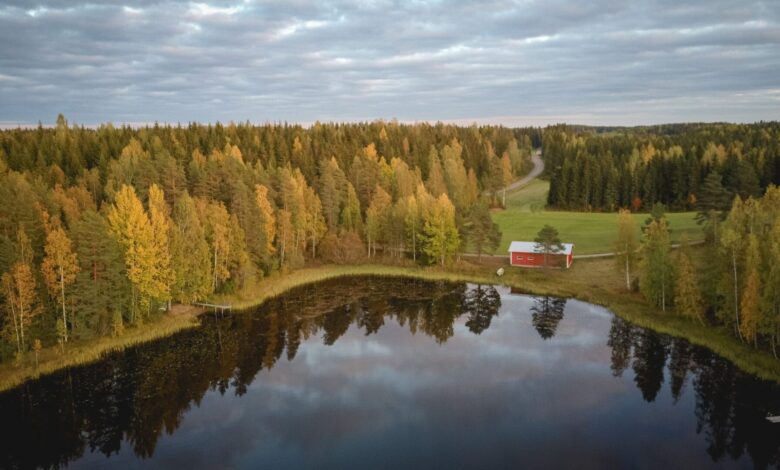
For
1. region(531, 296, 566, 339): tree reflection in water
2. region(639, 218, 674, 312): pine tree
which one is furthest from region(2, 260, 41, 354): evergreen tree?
region(639, 218, 674, 312): pine tree

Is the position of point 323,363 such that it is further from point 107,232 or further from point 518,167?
point 518,167

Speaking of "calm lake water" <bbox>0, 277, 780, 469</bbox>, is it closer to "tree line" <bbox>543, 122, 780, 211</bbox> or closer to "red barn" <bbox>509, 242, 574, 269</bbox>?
"red barn" <bbox>509, 242, 574, 269</bbox>

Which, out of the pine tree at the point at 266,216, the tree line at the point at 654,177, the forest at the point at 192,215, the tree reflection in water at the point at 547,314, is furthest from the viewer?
the tree line at the point at 654,177

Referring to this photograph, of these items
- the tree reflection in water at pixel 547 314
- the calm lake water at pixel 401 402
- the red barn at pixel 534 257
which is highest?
the red barn at pixel 534 257

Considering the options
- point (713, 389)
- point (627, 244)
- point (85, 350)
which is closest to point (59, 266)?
point (85, 350)

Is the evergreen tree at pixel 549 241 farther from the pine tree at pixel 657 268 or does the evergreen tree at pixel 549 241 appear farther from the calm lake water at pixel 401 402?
the calm lake water at pixel 401 402

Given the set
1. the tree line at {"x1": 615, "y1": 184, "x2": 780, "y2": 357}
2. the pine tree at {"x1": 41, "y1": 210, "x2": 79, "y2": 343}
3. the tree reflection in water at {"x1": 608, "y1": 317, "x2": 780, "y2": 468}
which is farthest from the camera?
the pine tree at {"x1": 41, "y1": 210, "x2": 79, "y2": 343}

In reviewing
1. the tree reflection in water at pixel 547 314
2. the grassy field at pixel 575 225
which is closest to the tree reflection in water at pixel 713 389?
the tree reflection in water at pixel 547 314
